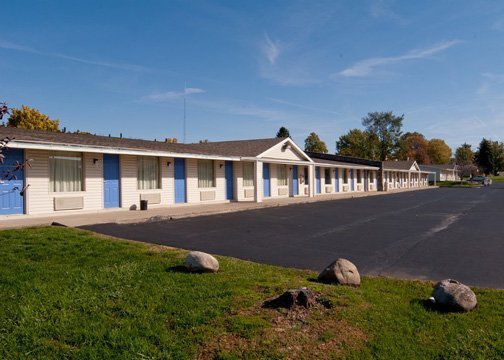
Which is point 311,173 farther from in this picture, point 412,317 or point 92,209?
point 412,317

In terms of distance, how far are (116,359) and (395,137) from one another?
92.6m

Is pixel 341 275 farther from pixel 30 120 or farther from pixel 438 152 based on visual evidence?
pixel 438 152

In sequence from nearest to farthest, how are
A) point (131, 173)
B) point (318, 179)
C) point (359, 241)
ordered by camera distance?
1. point (359, 241)
2. point (131, 173)
3. point (318, 179)

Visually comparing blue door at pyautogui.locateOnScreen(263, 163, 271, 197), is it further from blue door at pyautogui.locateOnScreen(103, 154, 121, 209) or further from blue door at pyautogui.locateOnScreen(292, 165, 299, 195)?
blue door at pyautogui.locateOnScreen(103, 154, 121, 209)

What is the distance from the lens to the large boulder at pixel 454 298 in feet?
16.3

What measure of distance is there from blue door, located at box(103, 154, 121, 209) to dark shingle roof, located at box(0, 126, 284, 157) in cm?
74

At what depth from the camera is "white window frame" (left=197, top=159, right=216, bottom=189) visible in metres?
22.5

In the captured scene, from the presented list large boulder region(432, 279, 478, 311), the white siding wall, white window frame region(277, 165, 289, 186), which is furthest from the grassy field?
white window frame region(277, 165, 289, 186)

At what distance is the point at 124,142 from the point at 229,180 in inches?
299

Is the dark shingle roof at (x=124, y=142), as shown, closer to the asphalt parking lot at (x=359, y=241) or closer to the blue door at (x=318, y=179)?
the asphalt parking lot at (x=359, y=241)

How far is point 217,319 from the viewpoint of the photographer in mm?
4668

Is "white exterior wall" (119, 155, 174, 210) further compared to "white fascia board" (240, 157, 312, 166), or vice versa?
"white fascia board" (240, 157, 312, 166)

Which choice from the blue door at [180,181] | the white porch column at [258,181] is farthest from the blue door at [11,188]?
the white porch column at [258,181]

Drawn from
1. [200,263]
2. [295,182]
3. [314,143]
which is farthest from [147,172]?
[314,143]
